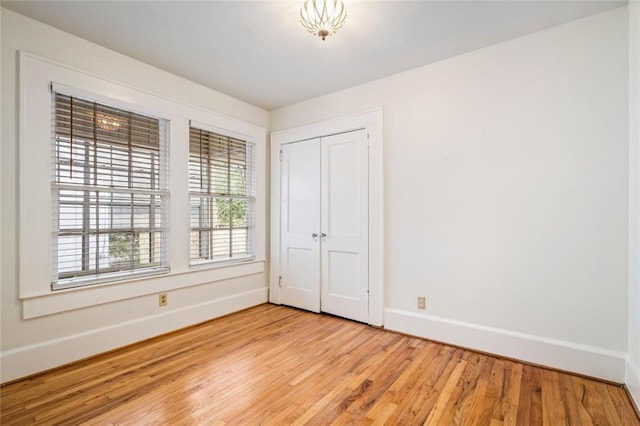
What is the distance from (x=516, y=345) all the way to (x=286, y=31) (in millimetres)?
3069

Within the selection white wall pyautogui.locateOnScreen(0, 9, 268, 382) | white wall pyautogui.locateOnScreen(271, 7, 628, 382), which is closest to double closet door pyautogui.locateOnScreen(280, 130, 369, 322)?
white wall pyautogui.locateOnScreen(271, 7, 628, 382)

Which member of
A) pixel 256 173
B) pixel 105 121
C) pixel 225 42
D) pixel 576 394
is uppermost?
pixel 225 42

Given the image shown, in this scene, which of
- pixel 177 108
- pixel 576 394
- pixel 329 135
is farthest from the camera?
pixel 329 135

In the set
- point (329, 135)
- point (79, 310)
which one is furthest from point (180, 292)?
point (329, 135)

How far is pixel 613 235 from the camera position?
211cm

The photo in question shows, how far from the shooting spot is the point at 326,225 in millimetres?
3582

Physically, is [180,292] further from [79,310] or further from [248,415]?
[248,415]

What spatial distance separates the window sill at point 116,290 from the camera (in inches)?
88.3

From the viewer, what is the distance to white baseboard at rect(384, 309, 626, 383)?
210 centimetres

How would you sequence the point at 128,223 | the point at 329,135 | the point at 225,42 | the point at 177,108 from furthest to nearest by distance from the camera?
1. the point at 329,135
2. the point at 177,108
3. the point at 128,223
4. the point at 225,42

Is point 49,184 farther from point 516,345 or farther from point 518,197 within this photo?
point 516,345

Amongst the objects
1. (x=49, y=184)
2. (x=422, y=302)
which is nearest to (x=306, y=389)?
(x=422, y=302)

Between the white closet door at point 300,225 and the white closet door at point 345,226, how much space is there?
0.11 m

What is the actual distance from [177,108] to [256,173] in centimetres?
120
